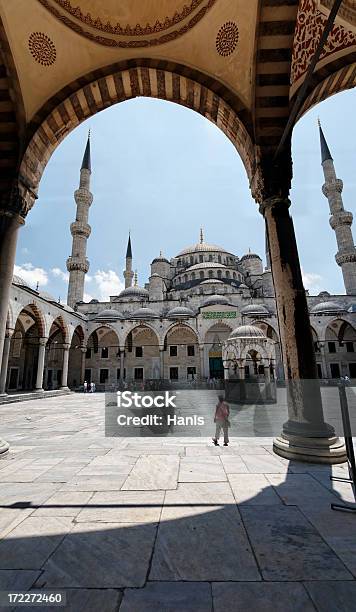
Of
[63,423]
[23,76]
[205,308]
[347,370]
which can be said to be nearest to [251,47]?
[23,76]

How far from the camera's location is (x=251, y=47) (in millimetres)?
5016

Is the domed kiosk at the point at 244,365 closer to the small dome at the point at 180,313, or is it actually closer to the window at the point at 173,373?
the small dome at the point at 180,313

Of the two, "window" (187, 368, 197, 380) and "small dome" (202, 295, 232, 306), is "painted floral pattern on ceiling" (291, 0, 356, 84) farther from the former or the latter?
"window" (187, 368, 197, 380)

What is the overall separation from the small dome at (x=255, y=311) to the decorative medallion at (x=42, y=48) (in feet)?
77.1

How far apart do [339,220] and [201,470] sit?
31552 mm

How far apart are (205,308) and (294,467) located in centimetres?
2327

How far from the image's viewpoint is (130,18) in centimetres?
514

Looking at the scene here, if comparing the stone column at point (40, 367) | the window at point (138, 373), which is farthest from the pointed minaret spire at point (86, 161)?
the window at point (138, 373)

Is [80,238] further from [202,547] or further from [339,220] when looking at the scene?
[202,547]

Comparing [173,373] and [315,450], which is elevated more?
[173,373]

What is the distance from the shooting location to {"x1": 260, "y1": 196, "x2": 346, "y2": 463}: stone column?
3.81 m

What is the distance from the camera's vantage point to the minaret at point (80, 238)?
2773 centimetres

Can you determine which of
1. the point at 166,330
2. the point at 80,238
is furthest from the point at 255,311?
the point at 80,238

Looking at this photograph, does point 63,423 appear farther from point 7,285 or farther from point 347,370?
point 347,370
